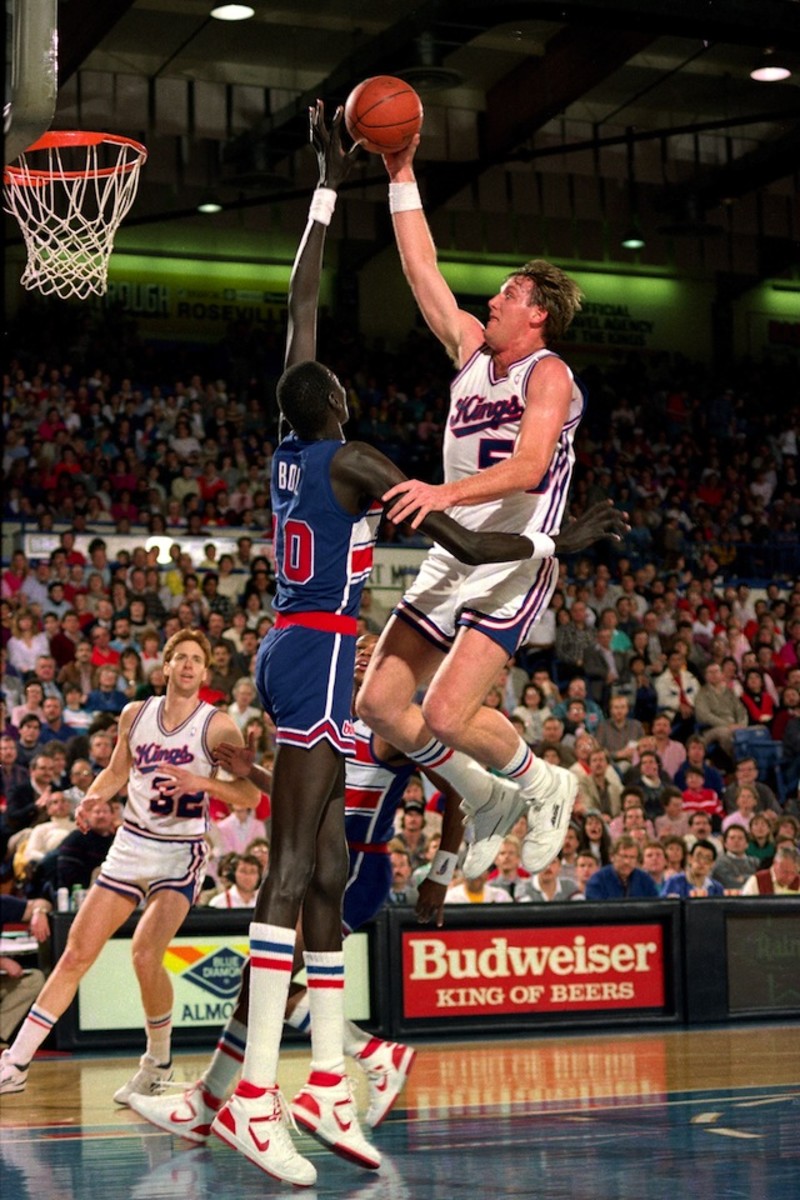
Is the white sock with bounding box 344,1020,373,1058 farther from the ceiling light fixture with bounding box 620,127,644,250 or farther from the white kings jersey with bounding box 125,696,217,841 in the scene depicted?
the ceiling light fixture with bounding box 620,127,644,250

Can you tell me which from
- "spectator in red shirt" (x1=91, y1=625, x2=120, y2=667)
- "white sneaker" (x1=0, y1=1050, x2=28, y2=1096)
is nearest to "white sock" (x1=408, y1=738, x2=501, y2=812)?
"white sneaker" (x1=0, y1=1050, x2=28, y2=1096)

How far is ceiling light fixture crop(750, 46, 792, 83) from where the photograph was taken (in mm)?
21078

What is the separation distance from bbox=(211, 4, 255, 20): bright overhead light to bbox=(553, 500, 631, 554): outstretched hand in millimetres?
15051

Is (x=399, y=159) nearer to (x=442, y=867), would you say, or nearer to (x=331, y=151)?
(x=331, y=151)

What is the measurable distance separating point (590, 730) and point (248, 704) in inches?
141

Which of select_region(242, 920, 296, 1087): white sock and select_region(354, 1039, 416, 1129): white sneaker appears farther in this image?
select_region(354, 1039, 416, 1129): white sneaker

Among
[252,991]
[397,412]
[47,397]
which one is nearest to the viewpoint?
[252,991]

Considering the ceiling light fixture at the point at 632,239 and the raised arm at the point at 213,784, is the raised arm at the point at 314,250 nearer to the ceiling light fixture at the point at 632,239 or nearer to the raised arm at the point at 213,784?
the raised arm at the point at 213,784

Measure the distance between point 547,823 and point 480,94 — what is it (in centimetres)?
1801

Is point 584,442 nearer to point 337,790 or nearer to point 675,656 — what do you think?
point 675,656

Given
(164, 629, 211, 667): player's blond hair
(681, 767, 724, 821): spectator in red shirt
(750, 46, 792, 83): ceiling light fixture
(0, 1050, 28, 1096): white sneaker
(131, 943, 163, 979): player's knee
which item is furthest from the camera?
(750, 46, 792, 83): ceiling light fixture

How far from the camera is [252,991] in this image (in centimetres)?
588

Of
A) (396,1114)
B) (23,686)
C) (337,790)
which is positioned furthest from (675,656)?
(337,790)

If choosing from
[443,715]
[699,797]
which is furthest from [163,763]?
[699,797]
